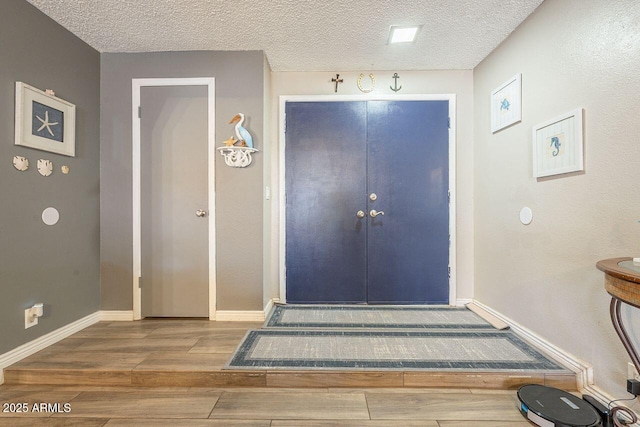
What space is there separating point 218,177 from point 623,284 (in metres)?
2.44

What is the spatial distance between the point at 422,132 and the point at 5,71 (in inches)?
Result: 120

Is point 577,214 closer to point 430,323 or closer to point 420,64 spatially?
point 430,323

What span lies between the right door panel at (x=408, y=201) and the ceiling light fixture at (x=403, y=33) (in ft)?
1.91

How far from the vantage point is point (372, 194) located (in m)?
2.75

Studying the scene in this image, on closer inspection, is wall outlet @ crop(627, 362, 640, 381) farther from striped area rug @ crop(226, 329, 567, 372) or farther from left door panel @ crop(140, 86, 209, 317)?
left door panel @ crop(140, 86, 209, 317)

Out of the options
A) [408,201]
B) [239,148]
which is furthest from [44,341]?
[408,201]

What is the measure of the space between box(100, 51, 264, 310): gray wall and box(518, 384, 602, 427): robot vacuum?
1837mm

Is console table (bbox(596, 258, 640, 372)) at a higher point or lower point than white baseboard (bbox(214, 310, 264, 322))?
higher

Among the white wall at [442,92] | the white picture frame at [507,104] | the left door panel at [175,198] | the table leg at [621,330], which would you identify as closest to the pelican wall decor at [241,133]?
the left door panel at [175,198]

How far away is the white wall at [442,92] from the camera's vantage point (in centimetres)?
277

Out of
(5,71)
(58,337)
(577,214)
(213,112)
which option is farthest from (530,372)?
(5,71)

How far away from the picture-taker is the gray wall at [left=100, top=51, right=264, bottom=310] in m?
2.42

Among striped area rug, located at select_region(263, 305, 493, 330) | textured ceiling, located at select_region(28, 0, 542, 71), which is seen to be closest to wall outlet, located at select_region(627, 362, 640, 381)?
striped area rug, located at select_region(263, 305, 493, 330)

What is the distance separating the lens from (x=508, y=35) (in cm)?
222
